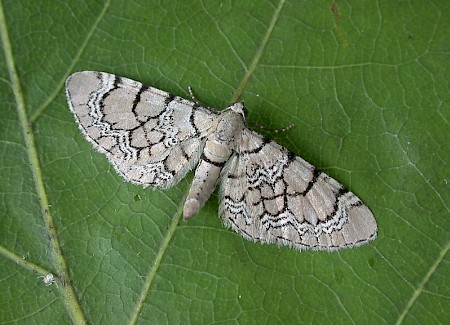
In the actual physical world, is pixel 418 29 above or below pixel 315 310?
above

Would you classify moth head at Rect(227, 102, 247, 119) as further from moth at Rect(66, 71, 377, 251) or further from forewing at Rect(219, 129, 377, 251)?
forewing at Rect(219, 129, 377, 251)

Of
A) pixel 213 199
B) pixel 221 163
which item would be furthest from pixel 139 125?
pixel 213 199

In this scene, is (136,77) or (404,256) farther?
(136,77)

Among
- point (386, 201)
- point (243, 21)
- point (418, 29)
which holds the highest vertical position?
point (418, 29)

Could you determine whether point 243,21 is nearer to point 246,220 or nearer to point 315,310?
point 246,220

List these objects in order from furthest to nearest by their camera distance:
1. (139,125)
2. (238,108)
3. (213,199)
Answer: (139,125), (213,199), (238,108)

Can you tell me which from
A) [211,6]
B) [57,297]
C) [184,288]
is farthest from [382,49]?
[57,297]

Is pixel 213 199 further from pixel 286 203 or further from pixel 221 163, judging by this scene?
pixel 286 203
